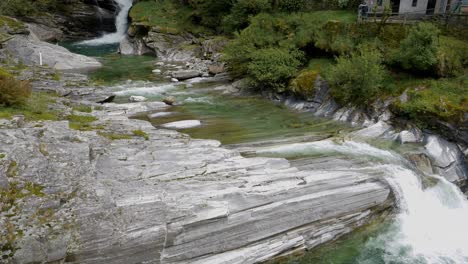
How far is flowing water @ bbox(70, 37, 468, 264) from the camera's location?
11.0 meters

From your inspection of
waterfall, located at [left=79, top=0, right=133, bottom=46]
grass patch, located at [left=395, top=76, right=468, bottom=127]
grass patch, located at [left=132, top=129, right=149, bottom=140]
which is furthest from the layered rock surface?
waterfall, located at [left=79, top=0, right=133, bottom=46]

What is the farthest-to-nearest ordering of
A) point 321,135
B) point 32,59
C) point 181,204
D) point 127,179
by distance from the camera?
1. point 32,59
2. point 321,135
3. point 127,179
4. point 181,204

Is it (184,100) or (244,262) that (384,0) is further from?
(244,262)

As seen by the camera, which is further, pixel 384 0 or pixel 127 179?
pixel 384 0

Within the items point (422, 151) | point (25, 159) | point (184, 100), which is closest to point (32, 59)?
point (184, 100)

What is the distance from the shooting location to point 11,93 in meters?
12.8

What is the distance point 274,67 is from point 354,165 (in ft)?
37.8

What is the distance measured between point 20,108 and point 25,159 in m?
5.44

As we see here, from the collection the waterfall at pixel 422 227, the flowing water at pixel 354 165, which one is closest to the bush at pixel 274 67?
the flowing water at pixel 354 165

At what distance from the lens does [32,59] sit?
2883 cm

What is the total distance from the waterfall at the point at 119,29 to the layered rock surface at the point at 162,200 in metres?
41.3

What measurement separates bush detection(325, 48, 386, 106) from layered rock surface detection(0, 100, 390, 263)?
7533 mm

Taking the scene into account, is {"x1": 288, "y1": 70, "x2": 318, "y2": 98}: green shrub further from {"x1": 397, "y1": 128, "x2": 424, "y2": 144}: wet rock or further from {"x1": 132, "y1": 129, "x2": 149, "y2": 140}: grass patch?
{"x1": 132, "y1": 129, "x2": 149, "y2": 140}: grass patch

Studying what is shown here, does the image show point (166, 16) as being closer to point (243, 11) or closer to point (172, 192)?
point (243, 11)
